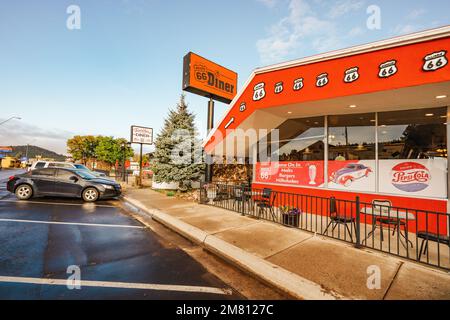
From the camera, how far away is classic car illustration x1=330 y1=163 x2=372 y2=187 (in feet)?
24.9

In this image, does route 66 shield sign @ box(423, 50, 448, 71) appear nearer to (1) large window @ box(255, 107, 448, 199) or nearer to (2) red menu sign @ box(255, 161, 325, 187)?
(1) large window @ box(255, 107, 448, 199)

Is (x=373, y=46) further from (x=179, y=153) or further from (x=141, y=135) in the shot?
(x=141, y=135)

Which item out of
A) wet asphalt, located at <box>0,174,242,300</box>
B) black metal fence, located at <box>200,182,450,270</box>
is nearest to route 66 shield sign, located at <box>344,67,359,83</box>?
black metal fence, located at <box>200,182,450,270</box>

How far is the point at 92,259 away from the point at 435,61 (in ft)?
30.3

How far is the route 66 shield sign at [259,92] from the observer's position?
27.9 ft

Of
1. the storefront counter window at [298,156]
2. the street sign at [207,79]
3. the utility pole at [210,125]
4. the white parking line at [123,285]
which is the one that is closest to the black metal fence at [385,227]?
the storefront counter window at [298,156]

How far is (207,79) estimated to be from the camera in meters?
14.4

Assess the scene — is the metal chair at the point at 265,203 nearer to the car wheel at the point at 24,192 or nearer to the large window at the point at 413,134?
the large window at the point at 413,134

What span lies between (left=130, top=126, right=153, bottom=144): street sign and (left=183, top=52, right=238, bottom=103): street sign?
6.56 metres
